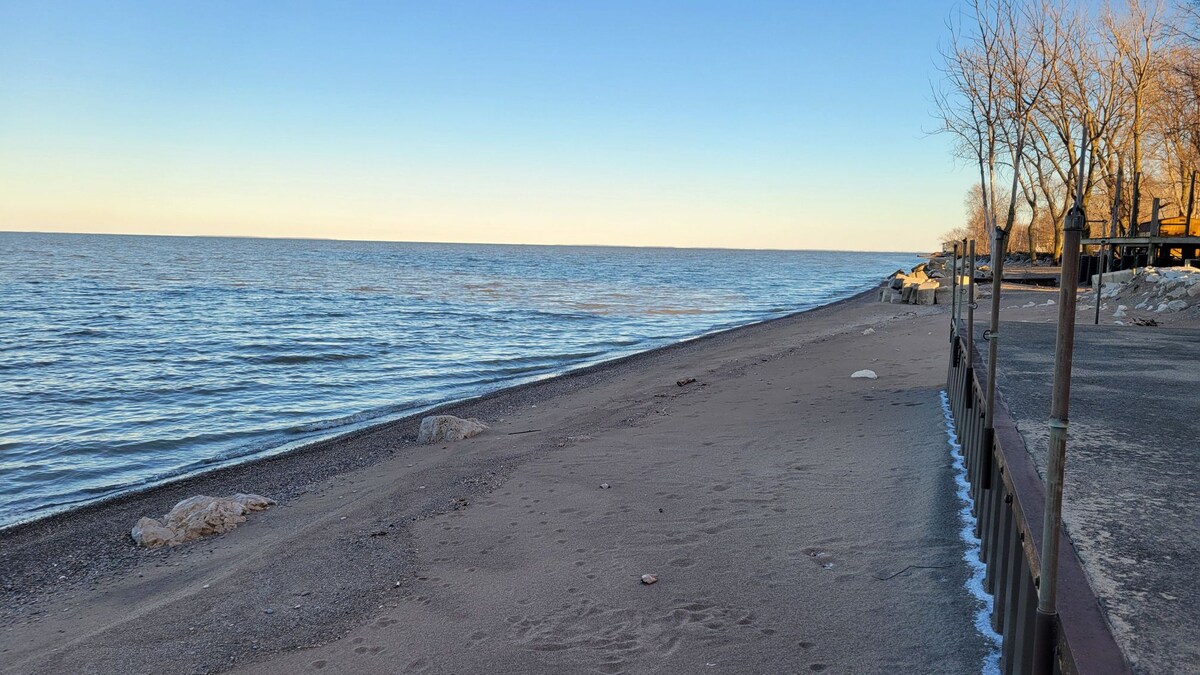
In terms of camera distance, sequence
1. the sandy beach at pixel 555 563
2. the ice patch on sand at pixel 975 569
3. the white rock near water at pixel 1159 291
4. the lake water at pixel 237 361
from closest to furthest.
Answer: the ice patch on sand at pixel 975 569, the sandy beach at pixel 555 563, the lake water at pixel 237 361, the white rock near water at pixel 1159 291

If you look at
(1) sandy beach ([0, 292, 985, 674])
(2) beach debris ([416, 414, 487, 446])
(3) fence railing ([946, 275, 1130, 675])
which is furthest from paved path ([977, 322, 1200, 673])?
(2) beach debris ([416, 414, 487, 446])

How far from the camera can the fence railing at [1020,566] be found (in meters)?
2.37

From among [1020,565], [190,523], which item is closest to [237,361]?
[190,523]

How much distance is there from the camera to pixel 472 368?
19172mm

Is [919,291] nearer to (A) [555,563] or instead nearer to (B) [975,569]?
(B) [975,569]

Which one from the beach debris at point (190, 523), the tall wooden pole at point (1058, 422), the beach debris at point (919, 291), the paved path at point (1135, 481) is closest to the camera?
the tall wooden pole at point (1058, 422)

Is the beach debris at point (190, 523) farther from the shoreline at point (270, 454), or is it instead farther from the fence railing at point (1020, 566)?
the fence railing at point (1020, 566)

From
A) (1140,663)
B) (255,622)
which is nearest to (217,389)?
(255,622)

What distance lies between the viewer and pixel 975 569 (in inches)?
180

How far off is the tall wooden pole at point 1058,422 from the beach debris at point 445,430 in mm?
8626

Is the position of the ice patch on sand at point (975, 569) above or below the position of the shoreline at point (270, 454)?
above

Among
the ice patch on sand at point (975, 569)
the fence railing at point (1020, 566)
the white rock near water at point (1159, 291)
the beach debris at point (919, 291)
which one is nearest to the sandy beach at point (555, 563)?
the ice patch on sand at point (975, 569)

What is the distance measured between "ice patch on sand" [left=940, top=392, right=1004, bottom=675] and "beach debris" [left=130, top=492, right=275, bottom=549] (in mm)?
6155

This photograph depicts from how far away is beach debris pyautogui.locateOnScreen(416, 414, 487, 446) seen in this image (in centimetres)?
1051
